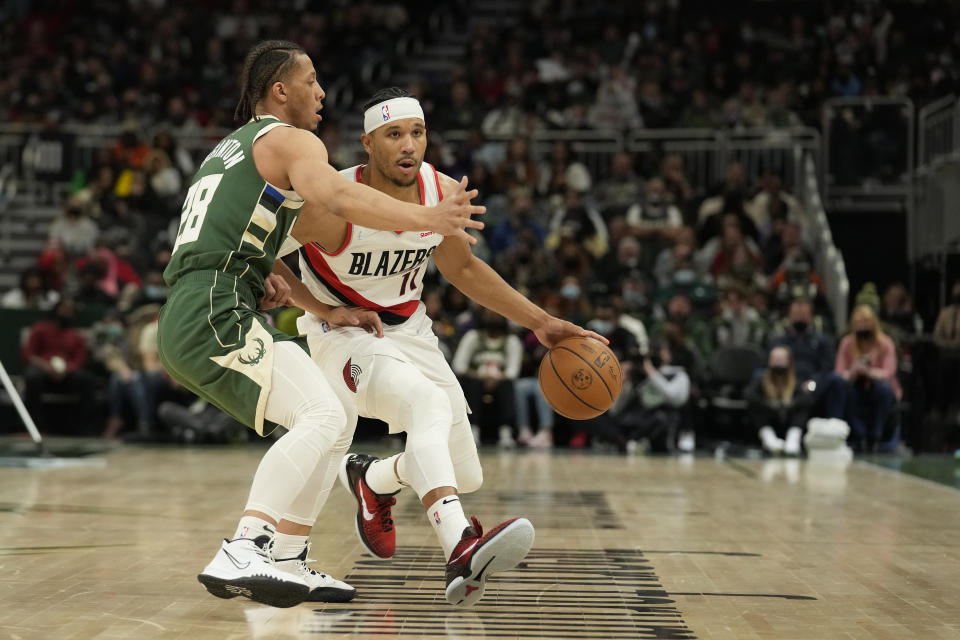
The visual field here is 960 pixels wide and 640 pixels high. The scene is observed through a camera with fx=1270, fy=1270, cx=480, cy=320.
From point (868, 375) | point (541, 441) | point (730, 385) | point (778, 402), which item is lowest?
point (541, 441)

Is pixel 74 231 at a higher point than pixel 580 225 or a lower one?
lower

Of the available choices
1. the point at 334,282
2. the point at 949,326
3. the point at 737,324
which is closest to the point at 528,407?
the point at 737,324

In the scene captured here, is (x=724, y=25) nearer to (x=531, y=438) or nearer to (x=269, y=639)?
(x=531, y=438)

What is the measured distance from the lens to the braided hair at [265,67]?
4.29 meters

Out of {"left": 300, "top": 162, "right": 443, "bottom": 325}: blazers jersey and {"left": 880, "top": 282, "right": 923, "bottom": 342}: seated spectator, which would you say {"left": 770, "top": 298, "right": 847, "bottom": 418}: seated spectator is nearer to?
{"left": 880, "top": 282, "right": 923, "bottom": 342}: seated spectator

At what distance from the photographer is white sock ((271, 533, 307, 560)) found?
435cm

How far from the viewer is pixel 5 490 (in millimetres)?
7805

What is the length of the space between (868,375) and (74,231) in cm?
953

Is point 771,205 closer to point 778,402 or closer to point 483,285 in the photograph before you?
point 778,402

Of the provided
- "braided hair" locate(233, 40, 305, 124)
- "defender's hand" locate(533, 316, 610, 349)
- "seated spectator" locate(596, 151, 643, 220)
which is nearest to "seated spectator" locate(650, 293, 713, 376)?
"seated spectator" locate(596, 151, 643, 220)

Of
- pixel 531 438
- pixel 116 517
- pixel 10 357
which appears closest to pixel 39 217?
pixel 10 357

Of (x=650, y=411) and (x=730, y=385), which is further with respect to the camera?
(x=730, y=385)

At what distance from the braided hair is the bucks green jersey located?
147 millimetres

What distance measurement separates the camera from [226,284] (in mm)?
4148
